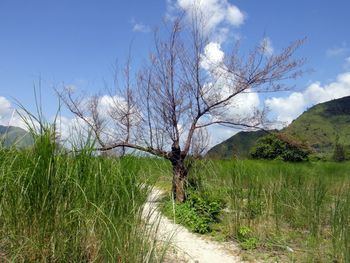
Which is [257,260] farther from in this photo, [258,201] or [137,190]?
[137,190]

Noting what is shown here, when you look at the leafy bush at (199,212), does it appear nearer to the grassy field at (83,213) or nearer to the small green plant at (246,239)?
the small green plant at (246,239)

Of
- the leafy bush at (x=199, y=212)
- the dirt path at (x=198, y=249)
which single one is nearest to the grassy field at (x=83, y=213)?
the dirt path at (x=198, y=249)

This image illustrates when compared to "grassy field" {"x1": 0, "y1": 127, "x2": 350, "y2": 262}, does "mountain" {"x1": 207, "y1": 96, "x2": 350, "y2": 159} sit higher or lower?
higher

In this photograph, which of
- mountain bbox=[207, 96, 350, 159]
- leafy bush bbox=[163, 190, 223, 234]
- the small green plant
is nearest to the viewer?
the small green plant

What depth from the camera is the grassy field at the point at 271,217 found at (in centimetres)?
491

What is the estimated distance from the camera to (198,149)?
9.25 metres

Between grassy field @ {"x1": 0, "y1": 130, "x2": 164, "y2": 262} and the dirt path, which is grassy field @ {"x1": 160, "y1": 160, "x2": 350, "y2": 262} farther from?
grassy field @ {"x1": 0, "y1": 130, "x2": 164, "y2": 262}

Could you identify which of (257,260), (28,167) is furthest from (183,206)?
(28,167)

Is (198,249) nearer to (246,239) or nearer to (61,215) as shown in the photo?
(246,239)

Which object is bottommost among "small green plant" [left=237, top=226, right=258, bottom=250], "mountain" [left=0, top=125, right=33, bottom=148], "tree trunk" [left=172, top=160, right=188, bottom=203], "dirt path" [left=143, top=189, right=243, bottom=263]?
→ "dirt path" [left=143, top=189, right=243, bottom=263]

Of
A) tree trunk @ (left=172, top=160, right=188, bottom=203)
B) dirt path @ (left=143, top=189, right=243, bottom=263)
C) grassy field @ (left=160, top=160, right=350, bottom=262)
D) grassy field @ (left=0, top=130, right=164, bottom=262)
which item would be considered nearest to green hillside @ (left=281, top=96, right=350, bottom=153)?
tree trunk @ (left=172, top=160, right=188, bottom=203)

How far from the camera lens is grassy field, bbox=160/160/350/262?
4.91 m

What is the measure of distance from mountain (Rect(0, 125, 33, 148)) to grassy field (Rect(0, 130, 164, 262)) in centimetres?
24

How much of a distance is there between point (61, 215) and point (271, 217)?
13.9 ft
